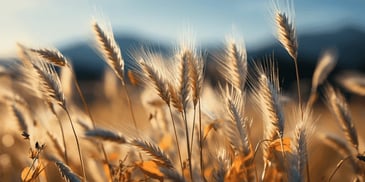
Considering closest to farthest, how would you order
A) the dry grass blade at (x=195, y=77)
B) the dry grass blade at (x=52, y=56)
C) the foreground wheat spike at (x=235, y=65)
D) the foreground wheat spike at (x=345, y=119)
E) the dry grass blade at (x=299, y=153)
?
the dry grass blade at (x=299, y=153) → the dry grass blade at (x=195, y=77) → the dry grass blade at (x=52, y=56) → the foreground wheat spike at (x=235, y=65) → the foreground wheat spike at (x=345, y=119)

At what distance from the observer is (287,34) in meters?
2.47

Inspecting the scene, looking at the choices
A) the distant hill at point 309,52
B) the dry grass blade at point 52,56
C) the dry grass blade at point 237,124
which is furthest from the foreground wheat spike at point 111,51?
the distant hill at point 309,52

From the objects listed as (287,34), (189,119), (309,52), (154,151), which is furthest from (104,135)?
(309,52)

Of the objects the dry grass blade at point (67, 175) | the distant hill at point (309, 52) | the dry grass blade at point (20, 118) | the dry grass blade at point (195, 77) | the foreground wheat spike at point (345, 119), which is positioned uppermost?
the dry grass blade at point (195, 77)

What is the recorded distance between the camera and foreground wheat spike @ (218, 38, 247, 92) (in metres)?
2.50

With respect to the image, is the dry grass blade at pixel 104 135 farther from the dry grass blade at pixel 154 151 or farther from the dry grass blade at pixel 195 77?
the dry grass blade at pixel 195 77

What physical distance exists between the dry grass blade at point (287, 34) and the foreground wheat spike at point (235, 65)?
0.63 ft

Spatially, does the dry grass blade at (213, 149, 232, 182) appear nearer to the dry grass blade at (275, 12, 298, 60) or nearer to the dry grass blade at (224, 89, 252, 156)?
the dry grass blade at (224, 89, 252, 156)

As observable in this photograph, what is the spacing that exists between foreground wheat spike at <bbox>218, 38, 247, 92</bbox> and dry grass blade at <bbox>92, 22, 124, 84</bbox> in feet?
1.56

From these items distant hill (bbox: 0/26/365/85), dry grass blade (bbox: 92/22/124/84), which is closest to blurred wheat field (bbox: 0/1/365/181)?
dry grass blade (bbox: 92/22/124/84)

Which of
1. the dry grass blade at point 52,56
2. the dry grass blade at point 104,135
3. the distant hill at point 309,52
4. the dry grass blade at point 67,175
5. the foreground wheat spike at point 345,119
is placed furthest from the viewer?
the distant hill at point 309,52

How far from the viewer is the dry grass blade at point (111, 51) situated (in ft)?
8.00

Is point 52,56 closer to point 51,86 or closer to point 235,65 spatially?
point 51,86

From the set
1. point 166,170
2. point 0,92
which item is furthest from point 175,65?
point 0,92
